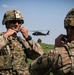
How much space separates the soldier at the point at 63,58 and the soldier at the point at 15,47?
92.8 inches

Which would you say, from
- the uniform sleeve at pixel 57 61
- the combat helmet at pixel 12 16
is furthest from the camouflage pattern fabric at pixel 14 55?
the uniform sleeve at pixel 57 61

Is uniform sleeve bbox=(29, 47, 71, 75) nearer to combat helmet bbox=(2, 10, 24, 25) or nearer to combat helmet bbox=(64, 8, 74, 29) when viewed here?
combat helmet bbox=(64, 8, 74, 29)

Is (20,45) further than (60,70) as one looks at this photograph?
Yes

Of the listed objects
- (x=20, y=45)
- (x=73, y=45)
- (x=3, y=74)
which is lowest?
(x=3, y=74)

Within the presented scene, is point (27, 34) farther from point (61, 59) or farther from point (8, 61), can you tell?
point (61, 59)

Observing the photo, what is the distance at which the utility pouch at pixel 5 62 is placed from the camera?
20.5ft

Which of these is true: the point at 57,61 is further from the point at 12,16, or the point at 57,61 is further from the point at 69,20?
the point at 12,16

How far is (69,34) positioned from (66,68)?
1.50ft

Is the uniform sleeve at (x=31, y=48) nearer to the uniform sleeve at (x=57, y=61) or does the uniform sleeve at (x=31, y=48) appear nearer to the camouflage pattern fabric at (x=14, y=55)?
the camouflage pattern fabric at (x=14, y=55)

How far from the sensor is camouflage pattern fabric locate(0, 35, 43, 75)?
6.21m

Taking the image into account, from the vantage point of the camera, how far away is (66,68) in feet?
12.0

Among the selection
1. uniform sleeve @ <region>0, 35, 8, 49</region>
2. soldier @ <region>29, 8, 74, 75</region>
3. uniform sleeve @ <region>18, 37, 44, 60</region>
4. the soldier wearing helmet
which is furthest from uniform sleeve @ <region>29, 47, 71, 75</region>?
uniform sleeve @ <region>18, 37, 44, 60</region>

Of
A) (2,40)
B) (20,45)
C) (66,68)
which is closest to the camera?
(66,68)

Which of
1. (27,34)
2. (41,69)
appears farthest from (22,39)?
(41,69)
